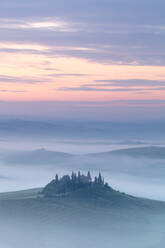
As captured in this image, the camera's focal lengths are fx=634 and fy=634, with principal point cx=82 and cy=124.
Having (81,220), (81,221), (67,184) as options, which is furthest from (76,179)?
(81,221)

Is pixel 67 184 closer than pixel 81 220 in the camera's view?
No

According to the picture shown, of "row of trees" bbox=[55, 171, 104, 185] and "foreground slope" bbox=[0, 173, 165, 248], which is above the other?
"row of trees" bbox=[55, 171, 104, 185]

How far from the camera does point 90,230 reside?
163 metres

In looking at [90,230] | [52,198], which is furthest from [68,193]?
[90,230]

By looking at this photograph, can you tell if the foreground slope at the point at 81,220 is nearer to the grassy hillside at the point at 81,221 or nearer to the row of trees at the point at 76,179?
the grassy hillside at the point at 81,221

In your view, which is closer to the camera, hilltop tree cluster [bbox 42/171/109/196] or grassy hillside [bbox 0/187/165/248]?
grassy hillside [bbox 0/187/165/248]

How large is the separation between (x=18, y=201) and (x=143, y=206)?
123 feet

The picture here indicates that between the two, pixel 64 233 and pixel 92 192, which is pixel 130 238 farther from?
pixel 92 192

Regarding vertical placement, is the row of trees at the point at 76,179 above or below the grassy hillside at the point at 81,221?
above

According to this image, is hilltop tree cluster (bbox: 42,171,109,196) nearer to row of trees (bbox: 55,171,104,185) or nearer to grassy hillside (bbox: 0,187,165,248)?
row of trees (bbox: 55,171,104,185)

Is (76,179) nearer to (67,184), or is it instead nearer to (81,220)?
(67,184)

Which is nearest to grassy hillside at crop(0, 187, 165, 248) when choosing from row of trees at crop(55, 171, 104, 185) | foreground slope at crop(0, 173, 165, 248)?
foreground slope at crop(0, 173, 165, 248)

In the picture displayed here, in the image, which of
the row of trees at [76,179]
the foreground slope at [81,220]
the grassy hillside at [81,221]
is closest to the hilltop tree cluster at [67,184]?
the row of trees at [76,179]

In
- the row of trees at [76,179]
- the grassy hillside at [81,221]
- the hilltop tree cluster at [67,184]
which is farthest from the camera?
the hilltop tree cluster at [67,184]
